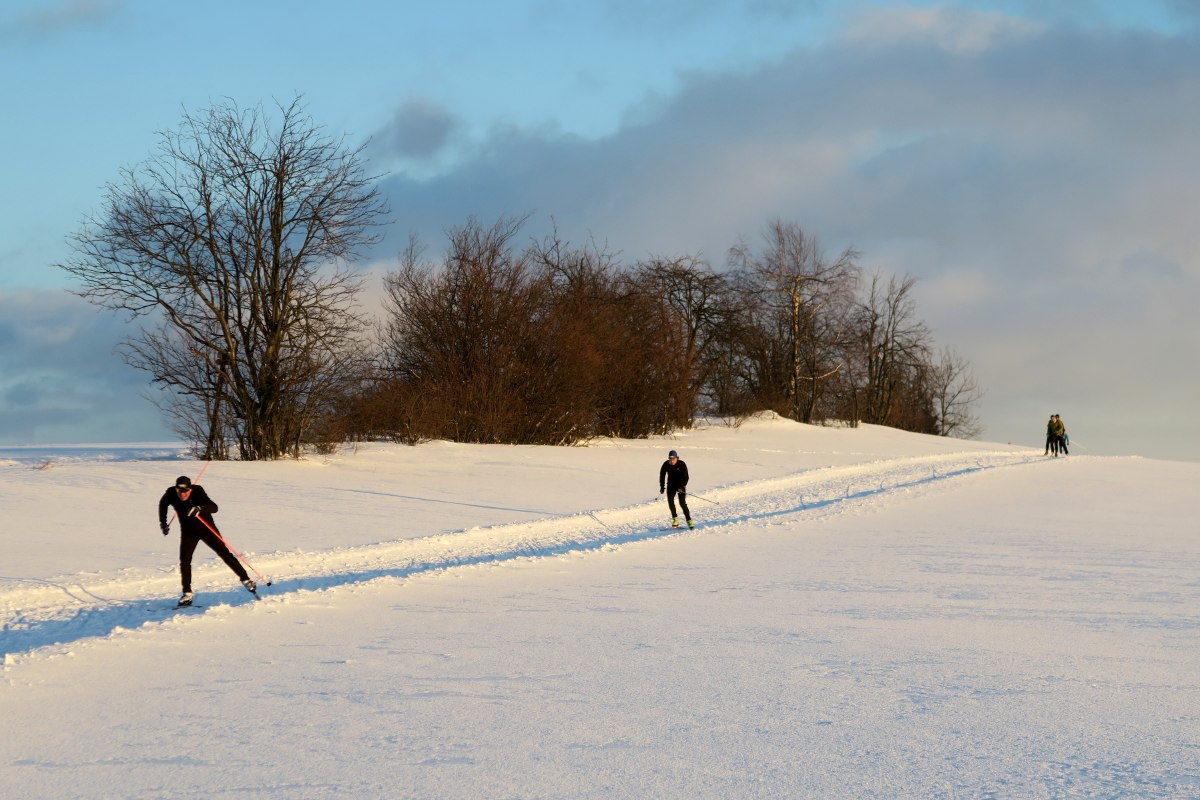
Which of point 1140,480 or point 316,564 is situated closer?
point 316,564

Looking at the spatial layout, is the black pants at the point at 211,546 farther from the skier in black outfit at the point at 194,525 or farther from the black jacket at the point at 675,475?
the black jacket at the point at 675,475

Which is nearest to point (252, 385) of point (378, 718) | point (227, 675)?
point (227, 675)

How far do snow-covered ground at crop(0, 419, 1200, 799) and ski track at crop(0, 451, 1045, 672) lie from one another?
0.09m

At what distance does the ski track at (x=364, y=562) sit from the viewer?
435 inches

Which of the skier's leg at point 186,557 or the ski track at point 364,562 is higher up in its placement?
the skier's leg at point 186,557

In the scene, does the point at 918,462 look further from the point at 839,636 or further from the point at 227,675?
the point at 227,675

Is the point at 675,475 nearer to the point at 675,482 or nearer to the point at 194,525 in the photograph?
the point at 675,482

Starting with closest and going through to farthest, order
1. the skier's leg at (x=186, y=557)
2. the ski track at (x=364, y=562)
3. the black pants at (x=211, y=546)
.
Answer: the ski track at (x=364, y=562) → the skier's leg at (x=186, y=557) → the black pants at (x=211, y=546)

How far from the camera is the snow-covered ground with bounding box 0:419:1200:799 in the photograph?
19.7 ft

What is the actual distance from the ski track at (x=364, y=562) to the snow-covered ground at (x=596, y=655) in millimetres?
86

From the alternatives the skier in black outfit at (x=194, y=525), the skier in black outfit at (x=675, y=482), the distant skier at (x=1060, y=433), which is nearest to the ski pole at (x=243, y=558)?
the skier in black outfit at (x=194, y=525)

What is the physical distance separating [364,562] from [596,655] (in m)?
7.24

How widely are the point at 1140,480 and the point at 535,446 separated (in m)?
19.5

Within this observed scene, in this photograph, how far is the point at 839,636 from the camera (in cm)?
969
